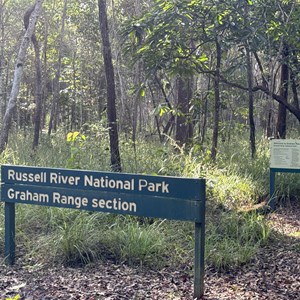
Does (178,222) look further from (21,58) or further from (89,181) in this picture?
(21,58)

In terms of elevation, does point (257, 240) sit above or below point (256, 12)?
below

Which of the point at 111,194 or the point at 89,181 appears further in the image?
the point at 89,181

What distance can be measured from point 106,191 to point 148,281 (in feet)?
3.25

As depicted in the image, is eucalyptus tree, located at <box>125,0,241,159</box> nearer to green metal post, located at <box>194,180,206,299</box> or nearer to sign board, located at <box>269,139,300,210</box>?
sign board, located at <box>269,139,300,210</box>

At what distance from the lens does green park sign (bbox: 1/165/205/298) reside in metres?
4.21

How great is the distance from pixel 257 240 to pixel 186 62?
14.4 ft

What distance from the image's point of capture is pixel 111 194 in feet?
14.9

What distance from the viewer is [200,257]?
13.9ft

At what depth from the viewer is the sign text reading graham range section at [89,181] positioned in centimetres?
435

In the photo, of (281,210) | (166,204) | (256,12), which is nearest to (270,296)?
(166,204)

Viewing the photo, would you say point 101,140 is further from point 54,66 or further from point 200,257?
point 54,66

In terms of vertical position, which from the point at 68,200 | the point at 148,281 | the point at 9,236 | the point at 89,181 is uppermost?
the point at 89,181

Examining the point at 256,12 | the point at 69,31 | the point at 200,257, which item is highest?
the point at 69,31

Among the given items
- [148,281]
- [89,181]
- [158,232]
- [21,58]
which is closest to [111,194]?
[89,181]
